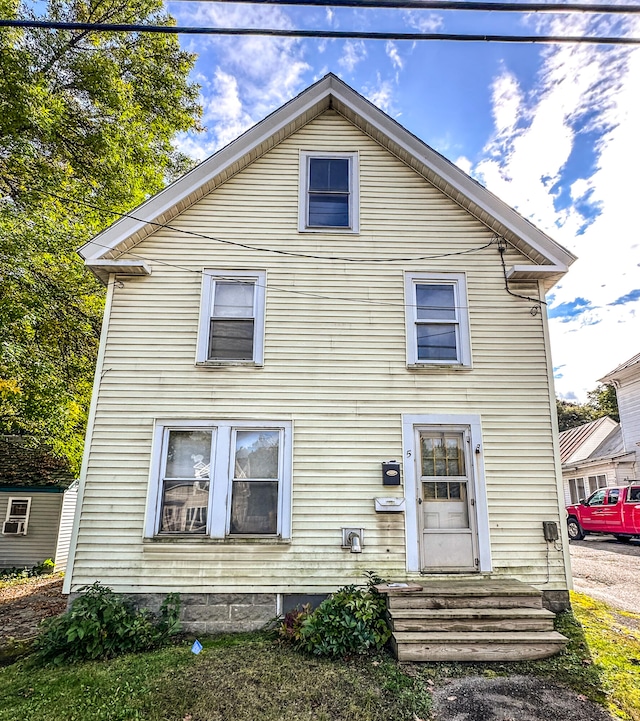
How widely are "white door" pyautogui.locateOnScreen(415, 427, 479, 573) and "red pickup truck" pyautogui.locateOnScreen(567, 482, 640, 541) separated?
10474 mm

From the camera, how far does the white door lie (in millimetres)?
6477

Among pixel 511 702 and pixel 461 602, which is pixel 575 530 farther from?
pixel 511 702

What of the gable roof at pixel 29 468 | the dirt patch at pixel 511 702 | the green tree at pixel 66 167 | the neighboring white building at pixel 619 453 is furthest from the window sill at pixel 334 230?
the neighboring white building at pixel 619 453

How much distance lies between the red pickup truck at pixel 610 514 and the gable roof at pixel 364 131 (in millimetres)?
10352

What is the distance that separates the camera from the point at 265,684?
454cm

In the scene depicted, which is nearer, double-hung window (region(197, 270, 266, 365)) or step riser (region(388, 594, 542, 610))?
step riser (region(388, 594, 542, 610))

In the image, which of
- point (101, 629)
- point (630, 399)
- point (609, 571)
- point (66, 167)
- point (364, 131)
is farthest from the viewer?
point (630, 399)

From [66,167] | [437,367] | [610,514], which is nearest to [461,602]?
[437,367]

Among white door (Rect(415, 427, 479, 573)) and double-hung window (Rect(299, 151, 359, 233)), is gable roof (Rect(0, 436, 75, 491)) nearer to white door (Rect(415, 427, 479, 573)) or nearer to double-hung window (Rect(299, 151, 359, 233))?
double-hung window (Rect(299, 151, 359, 233))

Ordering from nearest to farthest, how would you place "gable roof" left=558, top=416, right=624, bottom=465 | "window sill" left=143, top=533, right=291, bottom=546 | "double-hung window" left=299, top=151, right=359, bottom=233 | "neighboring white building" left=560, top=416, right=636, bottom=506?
"window sill" left=143, top=533, right=291, bottom=546
"double-hung window" left=299, top=151, right=359, bottom=233
"neighboring white building" left=560, top=416, right=636, bottom=506
"gable roof" left=558, top=416, right=624, bottom=465

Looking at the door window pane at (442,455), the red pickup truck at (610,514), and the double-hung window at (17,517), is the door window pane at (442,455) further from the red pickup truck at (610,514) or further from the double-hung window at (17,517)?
the double-hung window at (17,517)

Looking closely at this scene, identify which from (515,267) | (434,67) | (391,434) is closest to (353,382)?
(391,434)

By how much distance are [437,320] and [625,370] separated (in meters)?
14.9

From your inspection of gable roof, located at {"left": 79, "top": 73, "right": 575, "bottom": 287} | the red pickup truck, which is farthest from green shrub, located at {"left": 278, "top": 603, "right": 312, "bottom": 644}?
the red pickup truck
